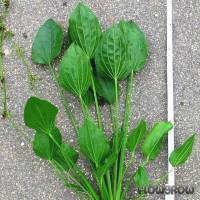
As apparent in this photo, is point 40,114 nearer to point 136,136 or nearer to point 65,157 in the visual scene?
point 65,157

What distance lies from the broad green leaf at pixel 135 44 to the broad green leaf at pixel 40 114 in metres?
0.23

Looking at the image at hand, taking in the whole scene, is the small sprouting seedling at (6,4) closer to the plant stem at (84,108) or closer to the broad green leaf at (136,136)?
the plant stem at (84,108)

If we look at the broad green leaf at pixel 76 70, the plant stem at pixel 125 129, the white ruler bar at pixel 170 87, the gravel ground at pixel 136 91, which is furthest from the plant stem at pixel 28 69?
the white ruler bar at pixel 170 87

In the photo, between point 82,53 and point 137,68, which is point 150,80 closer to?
point 137,68

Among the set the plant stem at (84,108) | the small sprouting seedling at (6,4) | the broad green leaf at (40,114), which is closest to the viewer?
the broad green leaf at (40,114)

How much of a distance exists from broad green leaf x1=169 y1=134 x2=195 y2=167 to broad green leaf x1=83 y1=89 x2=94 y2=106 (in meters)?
0.23

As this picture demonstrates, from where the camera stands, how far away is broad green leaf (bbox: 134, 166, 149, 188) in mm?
899

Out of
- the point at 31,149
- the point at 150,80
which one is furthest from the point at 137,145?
the point at 31,149

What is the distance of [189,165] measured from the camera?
A: 968 mm

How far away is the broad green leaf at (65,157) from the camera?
91 centimetres

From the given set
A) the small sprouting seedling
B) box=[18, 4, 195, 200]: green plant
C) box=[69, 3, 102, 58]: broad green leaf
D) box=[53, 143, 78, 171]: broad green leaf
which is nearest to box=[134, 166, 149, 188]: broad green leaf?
box=[18, 4, 195, 200]: green plant

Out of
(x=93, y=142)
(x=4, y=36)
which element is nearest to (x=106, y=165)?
(x=93, y=142)

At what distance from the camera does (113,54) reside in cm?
92

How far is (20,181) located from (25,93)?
0.74ft
